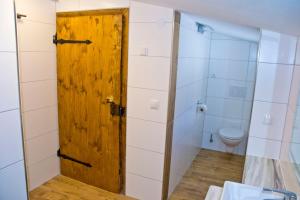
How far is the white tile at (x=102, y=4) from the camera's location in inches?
87.3

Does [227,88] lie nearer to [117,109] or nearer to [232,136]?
[232,136]

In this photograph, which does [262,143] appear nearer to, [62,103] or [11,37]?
[11,37]

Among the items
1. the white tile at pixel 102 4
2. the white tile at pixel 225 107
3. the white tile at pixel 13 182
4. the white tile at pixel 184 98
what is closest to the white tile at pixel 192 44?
the white tile at pixel 184 98

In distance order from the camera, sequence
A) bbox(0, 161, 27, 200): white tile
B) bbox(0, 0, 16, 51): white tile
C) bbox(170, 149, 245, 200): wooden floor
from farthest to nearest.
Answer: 1. bbox(170, 149, 245, 200): wooden floor
2. bbox(0, 161, 27, 200): white tile
3. bbox(0, 0, 16, 51): white tile

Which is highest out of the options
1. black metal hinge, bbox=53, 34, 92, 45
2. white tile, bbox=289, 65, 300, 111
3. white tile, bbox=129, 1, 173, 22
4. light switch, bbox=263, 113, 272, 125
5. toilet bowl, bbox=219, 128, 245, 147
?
white tile, bbox=129, 1, 173, 22

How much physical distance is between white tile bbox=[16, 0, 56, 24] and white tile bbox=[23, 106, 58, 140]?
98cm

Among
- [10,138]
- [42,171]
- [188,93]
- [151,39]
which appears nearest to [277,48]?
[151,39]

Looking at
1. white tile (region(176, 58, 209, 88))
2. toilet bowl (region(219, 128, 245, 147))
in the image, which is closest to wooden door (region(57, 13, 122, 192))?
white tile (region(176, 58, 209, 88))

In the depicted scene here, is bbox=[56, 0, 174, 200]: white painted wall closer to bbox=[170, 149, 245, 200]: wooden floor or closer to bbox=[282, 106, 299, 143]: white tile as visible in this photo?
bbox=[170, 149, 245, 200]: wooden floor

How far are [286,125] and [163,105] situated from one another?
3.35ft

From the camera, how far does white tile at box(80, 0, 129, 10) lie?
2.22 meters

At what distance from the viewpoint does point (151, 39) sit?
2.15m

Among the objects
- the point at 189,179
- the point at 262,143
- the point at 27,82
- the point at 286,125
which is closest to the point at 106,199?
the point at 189,179

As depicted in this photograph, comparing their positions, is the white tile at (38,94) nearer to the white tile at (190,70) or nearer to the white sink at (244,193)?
the white tile at (190,70)
